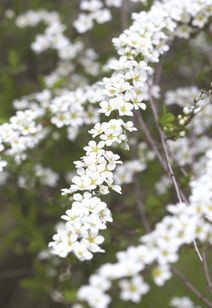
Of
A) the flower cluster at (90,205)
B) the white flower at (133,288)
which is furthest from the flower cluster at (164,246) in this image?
the flower cluster at (90,205)

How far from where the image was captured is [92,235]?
6.86 ft

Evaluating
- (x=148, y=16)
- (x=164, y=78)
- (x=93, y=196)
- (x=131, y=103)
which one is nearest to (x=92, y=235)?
(x=93, y=196)

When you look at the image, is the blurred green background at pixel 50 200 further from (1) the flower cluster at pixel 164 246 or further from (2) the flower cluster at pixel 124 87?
(1) the flower cluster at pixel 164 246

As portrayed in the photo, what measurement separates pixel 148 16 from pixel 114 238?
1451 mm

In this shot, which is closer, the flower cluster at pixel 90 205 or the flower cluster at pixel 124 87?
the flower cluster at pixel 90 205

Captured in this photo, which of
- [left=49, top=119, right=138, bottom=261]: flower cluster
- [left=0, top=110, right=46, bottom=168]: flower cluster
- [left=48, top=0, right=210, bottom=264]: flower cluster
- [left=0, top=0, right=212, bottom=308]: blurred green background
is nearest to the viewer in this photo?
[left=49, top=119, right=138, bottom=261]: flower cluster

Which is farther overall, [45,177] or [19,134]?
[45,177]

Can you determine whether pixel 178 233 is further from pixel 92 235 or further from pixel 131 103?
pixel 131 103

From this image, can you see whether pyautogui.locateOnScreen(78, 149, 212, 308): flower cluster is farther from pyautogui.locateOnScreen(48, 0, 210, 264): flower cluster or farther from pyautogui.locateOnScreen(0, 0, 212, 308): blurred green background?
pyautogui.locateOnScreen(0, 0, 212, 308): blurred green background

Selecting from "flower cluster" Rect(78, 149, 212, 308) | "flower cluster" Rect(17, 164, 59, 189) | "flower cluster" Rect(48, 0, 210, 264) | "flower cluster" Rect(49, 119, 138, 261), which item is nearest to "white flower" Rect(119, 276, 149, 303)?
"flower cluster" Rect(78, 149, 212, 308)

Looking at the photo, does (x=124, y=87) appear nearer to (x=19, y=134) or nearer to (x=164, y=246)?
(x=19, y=134)

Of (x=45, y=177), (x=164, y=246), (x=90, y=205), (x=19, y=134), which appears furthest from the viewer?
(x=45, y=177)

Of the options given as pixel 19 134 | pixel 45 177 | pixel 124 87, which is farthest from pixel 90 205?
pixel 45 177

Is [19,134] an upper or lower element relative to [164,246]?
upper
